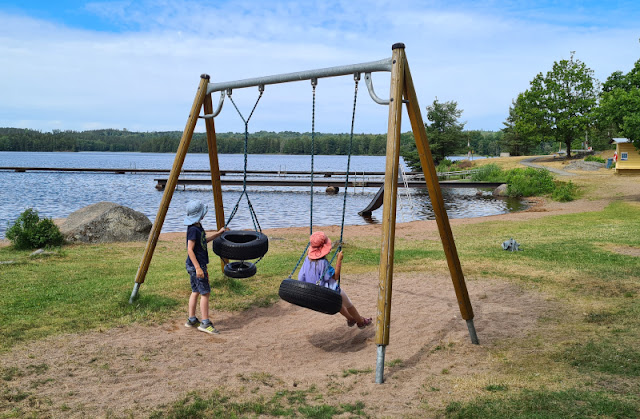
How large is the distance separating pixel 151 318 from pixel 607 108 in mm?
22489

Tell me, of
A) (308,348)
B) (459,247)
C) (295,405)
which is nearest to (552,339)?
(308,348)

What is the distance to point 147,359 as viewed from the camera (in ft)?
17.7

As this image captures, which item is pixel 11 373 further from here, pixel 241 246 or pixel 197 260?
pixel 241 246

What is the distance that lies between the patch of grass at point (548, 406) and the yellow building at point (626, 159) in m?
41.1

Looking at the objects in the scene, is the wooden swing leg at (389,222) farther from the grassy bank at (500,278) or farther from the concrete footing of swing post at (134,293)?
the concrete footing of swing post at (134,293)

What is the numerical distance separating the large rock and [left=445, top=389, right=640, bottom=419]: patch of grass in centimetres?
1346

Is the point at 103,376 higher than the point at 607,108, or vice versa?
the point at 607,108

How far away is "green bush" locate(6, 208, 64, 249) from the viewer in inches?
520

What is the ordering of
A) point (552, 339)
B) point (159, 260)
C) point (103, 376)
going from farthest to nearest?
point (159, 260) < point (552, 339) < point (103, 376)

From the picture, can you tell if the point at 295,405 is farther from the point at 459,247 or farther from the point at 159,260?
the point at 459,247

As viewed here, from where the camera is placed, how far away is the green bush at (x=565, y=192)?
100 ft

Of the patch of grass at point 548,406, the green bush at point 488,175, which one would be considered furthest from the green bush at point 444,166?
the patch of grass at point 548,406

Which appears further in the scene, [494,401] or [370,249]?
[370,249]

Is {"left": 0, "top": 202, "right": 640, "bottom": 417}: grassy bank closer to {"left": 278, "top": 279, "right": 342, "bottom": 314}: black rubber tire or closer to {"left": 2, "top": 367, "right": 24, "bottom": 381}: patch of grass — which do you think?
{"left": 2, "top": 367, "right": 24, "bottom": 381}: patch of grass
